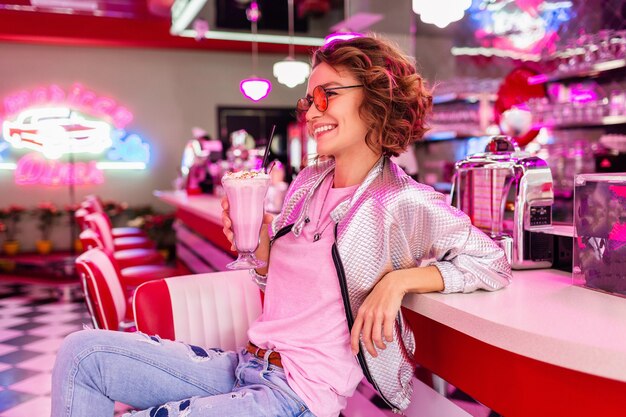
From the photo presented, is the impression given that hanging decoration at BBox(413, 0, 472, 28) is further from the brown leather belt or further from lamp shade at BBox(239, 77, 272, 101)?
the brown leather belt

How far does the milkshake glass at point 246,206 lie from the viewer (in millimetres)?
1467

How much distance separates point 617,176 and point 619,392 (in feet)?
1.70

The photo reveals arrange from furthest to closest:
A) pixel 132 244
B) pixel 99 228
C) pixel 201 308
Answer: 1. pixel 132 244
2. pixel 99 228
3. pixel 201 308

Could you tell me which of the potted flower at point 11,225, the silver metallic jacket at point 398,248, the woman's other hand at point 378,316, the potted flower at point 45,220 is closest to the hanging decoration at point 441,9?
the silver metallic jacket at point 398,248

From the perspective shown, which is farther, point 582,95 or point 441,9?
point 582,95

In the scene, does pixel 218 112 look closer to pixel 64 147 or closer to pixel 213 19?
pixel 213 19

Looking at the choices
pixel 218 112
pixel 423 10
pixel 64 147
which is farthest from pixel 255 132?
pixel 423 10

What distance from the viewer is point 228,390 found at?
1.52 m

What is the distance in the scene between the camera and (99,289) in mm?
2119

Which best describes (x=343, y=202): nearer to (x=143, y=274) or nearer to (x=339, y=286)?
(x=339, y=286)

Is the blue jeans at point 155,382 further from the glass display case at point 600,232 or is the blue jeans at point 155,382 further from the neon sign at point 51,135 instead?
the neon sign at point 51,135

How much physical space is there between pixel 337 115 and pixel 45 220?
8.21 metres

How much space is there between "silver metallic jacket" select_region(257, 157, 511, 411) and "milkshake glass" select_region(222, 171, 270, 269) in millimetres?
213

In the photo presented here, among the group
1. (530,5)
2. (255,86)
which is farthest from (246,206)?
(530,5)
